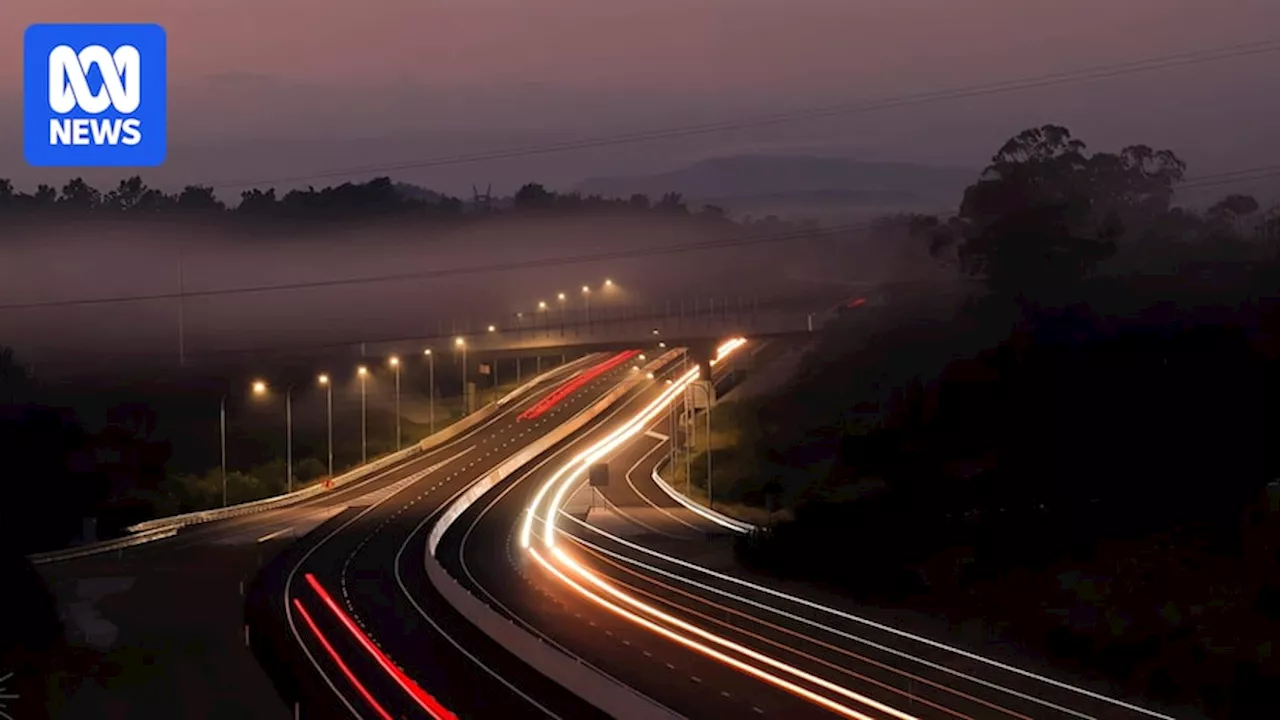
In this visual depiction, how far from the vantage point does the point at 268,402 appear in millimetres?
127438

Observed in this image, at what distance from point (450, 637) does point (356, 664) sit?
4.32 meters

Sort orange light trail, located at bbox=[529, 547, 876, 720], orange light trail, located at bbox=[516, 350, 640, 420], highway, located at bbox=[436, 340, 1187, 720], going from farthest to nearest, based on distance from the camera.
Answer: orange light trail, located at bbox=[516, 350, 640, 420] → highway, located at bbox=[436, 340, 1187, 720] → orange light trail, located at bbox=[529, 547, 876, 720]

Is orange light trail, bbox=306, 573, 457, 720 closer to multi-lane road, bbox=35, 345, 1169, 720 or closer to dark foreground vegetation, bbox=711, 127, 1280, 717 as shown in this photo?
multi-lane road, bbox=35, 345, 1169, 720

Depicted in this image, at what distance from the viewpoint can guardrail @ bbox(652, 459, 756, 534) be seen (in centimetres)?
7850

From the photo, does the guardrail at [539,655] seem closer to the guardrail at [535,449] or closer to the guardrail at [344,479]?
the guardrail at [535,449]

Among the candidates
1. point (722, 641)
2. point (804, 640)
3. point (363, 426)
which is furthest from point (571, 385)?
point (722, 641)

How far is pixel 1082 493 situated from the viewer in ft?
223

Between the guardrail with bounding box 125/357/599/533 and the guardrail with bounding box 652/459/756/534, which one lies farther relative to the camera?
the guardrail with bounding box 125/357/599/533

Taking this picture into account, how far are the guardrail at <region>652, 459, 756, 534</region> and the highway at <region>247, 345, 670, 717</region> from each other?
12300 millimetres

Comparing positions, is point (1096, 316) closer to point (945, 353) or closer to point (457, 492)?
point (945, 353)

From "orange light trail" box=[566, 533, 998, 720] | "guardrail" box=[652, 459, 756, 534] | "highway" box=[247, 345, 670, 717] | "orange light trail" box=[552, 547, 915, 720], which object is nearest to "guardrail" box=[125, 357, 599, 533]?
"highway" box=[247, 345, 670, 717]

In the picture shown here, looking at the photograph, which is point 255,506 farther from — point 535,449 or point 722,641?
point 722,641

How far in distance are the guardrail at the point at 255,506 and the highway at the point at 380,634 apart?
5085 mm

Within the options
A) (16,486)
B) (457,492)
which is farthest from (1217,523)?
(16,486)
